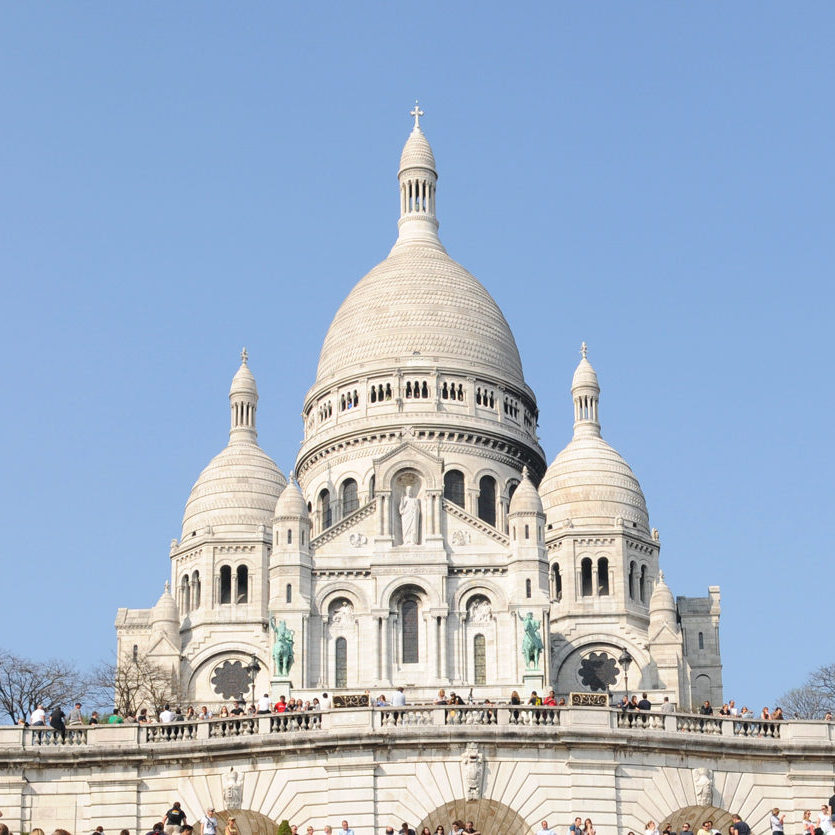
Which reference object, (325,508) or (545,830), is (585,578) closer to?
(325,508)

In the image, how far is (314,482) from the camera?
12081cm

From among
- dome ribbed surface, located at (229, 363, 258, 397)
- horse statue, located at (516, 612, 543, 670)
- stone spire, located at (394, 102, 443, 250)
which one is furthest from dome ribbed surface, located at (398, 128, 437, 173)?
horse statue, located at (516, 612, 543, 670)

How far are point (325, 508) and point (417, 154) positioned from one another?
1083 inches

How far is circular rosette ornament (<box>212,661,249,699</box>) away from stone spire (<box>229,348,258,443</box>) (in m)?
17.5

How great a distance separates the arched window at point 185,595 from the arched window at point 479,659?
1888cm

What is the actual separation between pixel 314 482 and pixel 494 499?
10.2m

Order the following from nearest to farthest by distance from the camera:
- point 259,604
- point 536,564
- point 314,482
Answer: point 536,564, point 259,604, point 314,482

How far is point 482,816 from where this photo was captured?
46.8 meters

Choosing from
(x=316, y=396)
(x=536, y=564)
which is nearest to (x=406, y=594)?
(x=536, y=564)

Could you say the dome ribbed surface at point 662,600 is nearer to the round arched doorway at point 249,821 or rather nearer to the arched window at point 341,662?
the arched window at point 341,662

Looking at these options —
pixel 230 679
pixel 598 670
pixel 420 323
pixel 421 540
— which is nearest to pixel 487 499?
pixel 420 323

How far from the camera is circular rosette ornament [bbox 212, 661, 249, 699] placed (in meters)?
108

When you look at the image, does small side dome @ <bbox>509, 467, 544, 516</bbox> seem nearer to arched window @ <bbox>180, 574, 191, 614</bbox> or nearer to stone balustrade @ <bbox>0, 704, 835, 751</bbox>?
arched window @ <bbox>180, 574, 191, 614</bbox>

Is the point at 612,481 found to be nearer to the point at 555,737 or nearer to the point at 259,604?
the point at 259,604
